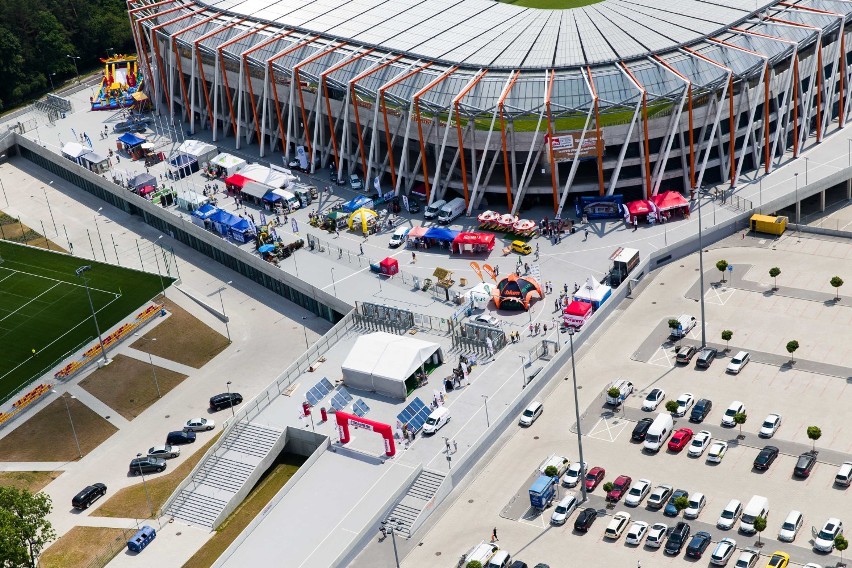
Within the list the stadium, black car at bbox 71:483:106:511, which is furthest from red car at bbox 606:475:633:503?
the stadium

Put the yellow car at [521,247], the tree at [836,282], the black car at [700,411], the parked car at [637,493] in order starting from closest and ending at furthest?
the parked car at [637,493], the black car at [700,411], the tree at [836,282], the yellow car at [521,247]

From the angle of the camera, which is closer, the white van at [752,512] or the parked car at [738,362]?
the white van at [752,512]

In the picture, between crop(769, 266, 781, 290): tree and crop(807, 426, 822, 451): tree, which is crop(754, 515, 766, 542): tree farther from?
crop(769, 266, 781, 290): tree

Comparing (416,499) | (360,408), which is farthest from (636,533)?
(360,408)

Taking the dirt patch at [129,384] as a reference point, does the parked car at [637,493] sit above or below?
above

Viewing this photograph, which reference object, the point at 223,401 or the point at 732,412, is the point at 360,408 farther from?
the point at 732,412

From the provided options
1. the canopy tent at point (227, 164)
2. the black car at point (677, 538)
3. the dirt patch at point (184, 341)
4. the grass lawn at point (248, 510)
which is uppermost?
the canopy tent at point (227, 164)

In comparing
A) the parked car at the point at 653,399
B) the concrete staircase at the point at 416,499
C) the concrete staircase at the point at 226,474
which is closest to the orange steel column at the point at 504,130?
the parked car at the point at 653,399

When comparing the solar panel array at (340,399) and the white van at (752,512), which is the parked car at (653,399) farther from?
the solar panel array at (340,399)
